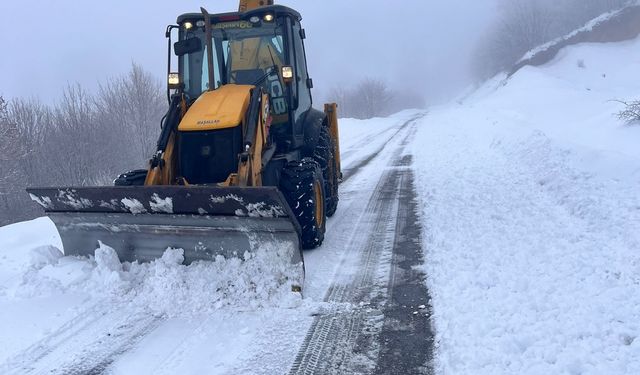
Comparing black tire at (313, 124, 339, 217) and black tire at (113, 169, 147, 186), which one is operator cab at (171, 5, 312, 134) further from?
black tire at (113, 169, 147, 186)

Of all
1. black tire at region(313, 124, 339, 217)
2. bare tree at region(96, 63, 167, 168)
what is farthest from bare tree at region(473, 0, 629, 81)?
black tire at region(313, 124, 339, 217)

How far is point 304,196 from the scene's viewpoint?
546 cm

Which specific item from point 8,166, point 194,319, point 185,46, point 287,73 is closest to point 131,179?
point 185,46

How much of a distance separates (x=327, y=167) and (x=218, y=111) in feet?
7.71

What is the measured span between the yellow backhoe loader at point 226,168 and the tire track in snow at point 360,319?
525 mm

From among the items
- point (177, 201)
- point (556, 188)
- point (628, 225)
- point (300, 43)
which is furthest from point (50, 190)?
point (556, 188)

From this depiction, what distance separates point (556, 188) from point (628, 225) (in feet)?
7.31

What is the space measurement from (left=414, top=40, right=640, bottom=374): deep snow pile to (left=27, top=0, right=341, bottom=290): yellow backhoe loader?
4.91 feet

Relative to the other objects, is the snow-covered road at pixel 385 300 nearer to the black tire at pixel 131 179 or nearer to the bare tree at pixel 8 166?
the black tire at pixel 131 179

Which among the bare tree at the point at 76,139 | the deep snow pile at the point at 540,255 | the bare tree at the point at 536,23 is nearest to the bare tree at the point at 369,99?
the bare tree at the point at 536,23

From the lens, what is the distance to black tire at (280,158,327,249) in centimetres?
543

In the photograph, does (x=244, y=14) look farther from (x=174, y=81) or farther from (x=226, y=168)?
(x=226, y=168)

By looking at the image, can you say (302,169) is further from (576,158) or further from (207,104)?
(576,158)

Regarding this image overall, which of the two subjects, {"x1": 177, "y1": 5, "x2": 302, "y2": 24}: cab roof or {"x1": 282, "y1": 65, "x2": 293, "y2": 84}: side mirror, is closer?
{"x1": 282, "y1": 65, "x2": 293, "y2": 84}: side mirror
